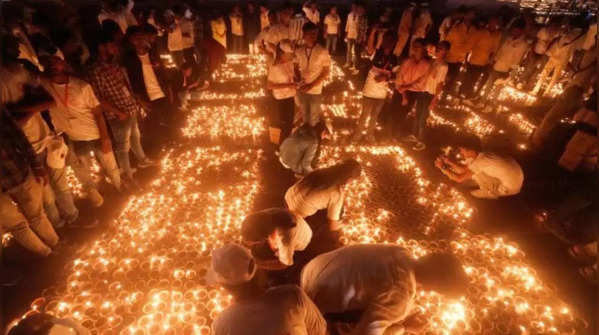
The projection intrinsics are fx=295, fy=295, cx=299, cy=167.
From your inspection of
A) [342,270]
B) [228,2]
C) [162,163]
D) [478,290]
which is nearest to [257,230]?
[342,270]

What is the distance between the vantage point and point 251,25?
12258 millimetres

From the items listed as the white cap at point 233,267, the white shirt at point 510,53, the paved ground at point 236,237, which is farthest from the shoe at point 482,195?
the white shirt at point 510,53

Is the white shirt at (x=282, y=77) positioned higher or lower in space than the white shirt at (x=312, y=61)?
lower

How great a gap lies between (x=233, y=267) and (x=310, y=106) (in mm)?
4053

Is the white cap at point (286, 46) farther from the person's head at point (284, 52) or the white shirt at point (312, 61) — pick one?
the white shirt at point (312, 61)

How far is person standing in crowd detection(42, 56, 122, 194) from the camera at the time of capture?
302 cm

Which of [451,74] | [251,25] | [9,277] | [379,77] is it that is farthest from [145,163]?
[251,25]

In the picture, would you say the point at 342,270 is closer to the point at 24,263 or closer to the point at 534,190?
the point at 24,263

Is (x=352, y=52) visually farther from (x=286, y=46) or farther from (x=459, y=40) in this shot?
(x=286, y=46)

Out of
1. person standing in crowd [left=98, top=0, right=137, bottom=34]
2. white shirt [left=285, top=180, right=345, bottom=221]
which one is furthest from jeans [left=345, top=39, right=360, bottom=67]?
white shirt [left=285, top=180, right=345, bottom=221]

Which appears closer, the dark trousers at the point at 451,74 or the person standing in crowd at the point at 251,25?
the dark trousers at the point at 451,74

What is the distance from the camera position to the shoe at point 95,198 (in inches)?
156

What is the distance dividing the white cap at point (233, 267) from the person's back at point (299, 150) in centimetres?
247

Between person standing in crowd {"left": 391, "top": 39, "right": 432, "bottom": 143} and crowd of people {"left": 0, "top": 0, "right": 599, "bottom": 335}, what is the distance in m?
0.02
